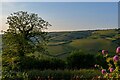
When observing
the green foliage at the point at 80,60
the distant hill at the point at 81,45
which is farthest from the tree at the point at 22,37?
the distant hill at the point at 81,45

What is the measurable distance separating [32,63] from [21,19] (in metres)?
5.55

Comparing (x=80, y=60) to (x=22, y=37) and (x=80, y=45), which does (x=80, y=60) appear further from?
(x=80, y=45)

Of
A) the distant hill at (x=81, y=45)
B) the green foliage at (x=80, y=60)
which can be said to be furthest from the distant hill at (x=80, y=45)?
the green foliage at (x=80, y=60)

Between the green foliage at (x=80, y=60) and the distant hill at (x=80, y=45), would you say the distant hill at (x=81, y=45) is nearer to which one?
the distant hill at (x=80, y=45)

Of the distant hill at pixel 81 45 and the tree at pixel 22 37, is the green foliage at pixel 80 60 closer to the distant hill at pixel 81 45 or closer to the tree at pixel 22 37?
the tree at pixel 22 37

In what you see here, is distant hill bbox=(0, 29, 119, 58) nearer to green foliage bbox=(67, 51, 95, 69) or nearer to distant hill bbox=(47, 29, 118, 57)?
distant hill bbox=(47, 29, 118, 57)

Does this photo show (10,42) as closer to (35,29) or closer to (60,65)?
(35,29)

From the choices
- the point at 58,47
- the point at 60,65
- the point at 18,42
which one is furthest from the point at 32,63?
the point at 58,47

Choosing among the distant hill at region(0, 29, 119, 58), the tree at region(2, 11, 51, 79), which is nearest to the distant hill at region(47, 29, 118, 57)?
the distant hill at region(0, 29, 119, 58)

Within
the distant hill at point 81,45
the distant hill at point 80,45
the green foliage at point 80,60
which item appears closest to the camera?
the green foliage at point 80,60

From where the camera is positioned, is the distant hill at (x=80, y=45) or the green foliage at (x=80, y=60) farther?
the distant hill at (x=80, y=45)

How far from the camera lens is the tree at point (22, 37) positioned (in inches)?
1166

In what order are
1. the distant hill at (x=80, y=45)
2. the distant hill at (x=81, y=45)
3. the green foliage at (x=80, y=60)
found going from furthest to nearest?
the distant hill at (x=81, y=45), the distant hill at (x=80, y=45), the green foliage at (x=80, y=60)

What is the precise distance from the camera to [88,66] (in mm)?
27766
